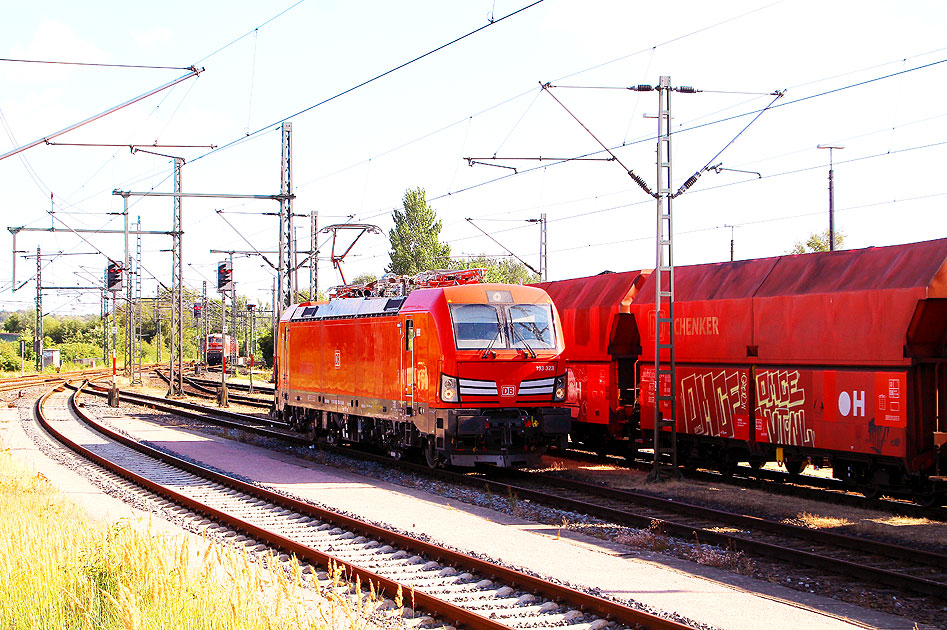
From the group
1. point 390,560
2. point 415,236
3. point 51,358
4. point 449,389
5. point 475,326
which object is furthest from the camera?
point 415,236

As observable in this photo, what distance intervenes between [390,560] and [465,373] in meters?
6.66

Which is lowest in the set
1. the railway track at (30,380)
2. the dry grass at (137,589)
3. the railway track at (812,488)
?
the railway track at (30,380)

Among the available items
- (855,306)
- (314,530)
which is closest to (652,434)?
(855,306)

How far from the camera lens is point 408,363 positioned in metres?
18.4

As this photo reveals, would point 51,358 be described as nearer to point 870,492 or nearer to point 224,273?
point 224,273

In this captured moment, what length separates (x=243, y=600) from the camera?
20.7 ft

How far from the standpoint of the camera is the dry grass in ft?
20.5

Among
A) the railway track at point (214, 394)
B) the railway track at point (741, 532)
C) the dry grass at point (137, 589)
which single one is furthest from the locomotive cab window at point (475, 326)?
the railway track at point (214, 394)

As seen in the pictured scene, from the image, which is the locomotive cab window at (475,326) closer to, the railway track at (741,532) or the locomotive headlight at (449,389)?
the locomotive headlight at (449,389)

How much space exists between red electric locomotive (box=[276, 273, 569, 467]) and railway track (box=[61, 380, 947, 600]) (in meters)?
0.80

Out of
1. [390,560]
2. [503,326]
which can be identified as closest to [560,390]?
[503,326]

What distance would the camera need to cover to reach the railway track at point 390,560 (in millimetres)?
8141

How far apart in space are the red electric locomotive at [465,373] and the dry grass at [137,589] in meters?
7.77

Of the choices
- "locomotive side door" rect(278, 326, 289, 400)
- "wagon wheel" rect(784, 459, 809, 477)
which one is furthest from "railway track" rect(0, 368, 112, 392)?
"wagon wheel" rect(784, 459, 809, 477)
